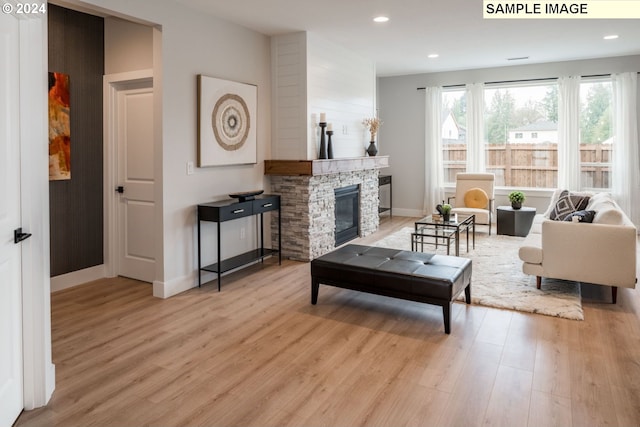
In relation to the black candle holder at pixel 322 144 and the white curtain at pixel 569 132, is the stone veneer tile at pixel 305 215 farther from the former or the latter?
the white curtain at pixel 569 132

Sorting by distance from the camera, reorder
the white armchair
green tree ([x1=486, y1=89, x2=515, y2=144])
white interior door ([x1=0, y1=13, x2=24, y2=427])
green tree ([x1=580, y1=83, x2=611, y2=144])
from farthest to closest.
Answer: green tree ([x1=486, y1=89, x2=515, y2=144]) → green tree ([x1=580, y1=83, x2=611, y2=144]) → the white armchair → white interior door ([x1=0, y1=13, x2=24, y2=427])

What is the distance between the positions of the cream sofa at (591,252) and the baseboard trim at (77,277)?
→ 4.22m

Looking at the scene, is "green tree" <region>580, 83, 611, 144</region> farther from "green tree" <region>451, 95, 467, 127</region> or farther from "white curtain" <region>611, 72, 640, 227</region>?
"green tree" <region>451, 95, 467, 127</region>

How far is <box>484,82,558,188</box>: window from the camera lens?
25.7 ft

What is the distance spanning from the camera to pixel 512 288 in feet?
14.3

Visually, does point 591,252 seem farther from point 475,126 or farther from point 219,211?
point 475,126

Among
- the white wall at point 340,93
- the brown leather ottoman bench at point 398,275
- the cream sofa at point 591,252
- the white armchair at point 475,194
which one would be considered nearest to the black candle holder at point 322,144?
the white wall at point 340,93

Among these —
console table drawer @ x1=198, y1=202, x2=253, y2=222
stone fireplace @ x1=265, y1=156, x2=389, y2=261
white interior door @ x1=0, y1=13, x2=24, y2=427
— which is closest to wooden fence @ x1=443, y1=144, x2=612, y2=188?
stone fireplace @ x1=265, y1=156, x2=389, y2=261

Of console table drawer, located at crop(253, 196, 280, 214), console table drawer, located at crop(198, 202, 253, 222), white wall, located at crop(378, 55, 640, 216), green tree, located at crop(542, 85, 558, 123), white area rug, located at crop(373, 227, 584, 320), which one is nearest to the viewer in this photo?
white area rug, located at crop(373, 227, 584, 320)

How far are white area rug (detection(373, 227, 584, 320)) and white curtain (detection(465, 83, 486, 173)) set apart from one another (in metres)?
2.64

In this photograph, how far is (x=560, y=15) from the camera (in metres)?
4.86

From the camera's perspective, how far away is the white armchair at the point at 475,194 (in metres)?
6.97

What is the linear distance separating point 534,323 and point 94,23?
16.0 feet

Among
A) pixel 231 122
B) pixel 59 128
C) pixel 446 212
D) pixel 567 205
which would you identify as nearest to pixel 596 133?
pixel 567 205
